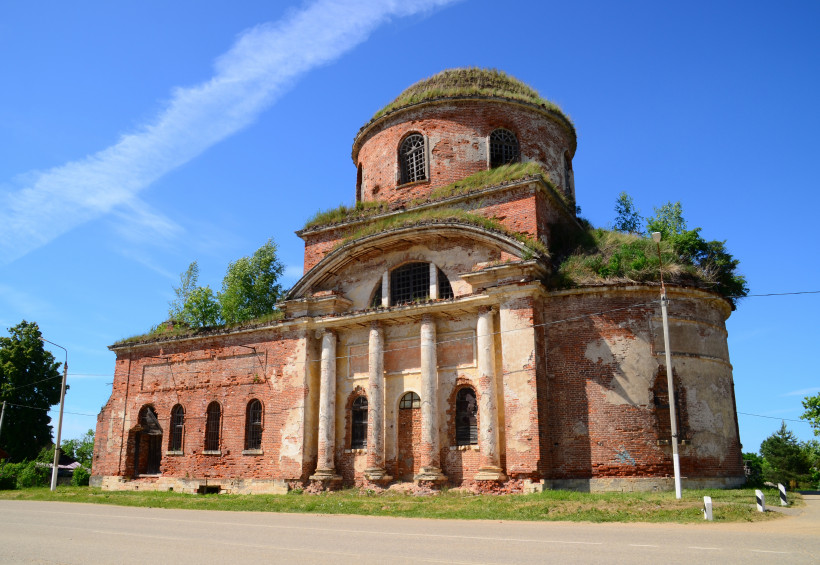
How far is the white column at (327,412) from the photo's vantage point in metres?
19.2

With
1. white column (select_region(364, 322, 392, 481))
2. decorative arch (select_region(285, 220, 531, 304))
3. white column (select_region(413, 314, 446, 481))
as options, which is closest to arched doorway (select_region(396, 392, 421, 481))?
white column (select_region(364, 322, 392, 481))

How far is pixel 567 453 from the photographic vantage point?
16266 millimetres

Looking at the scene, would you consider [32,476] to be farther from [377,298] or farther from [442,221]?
[442,221]

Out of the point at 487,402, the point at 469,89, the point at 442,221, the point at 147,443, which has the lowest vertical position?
the point at 147,443

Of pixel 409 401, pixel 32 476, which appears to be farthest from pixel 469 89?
pixel 32 476

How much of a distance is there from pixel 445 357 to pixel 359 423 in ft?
11.9

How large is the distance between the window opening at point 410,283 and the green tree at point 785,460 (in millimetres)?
23440

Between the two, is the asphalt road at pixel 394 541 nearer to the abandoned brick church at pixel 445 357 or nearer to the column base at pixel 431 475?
the column base at pixel 431 475

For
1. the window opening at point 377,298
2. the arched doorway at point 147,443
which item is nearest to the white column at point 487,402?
the window opening at point 377,298

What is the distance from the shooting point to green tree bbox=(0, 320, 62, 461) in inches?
1417

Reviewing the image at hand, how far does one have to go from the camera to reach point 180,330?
2438cm

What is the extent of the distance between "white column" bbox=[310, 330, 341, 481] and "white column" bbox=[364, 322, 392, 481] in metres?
1.28

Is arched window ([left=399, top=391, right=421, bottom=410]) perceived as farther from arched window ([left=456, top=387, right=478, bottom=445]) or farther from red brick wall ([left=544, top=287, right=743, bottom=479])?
red brick wall ([left=544, top=287, right=743, bottom=479])

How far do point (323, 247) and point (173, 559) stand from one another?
1524 cm
